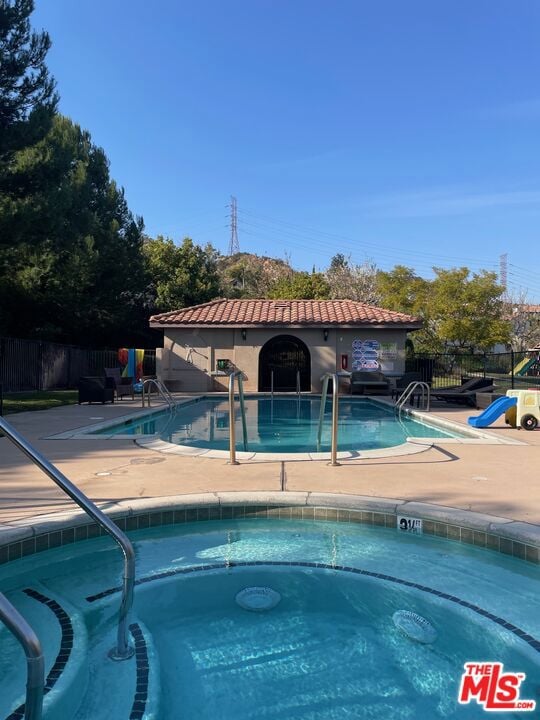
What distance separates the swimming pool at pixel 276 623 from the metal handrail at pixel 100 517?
0.10m

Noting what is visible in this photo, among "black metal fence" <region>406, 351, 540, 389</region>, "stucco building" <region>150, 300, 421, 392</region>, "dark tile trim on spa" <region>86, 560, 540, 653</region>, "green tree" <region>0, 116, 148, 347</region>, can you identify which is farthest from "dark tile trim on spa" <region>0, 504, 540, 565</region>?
"stucco building" <region>150, 300, 421, 392</region>

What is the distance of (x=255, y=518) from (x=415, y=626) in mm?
2033

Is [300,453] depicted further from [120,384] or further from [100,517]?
[120,384]

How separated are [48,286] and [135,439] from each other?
1849cm

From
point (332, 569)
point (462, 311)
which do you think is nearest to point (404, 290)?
point (462, 311)

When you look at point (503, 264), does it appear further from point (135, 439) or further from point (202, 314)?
point (135, 439)

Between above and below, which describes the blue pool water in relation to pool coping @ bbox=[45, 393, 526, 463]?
below

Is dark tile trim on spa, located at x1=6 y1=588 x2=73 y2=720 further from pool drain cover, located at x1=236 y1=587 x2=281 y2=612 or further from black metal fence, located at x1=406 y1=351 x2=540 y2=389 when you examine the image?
black metal fence, located at x1=406 y1=351 x2=540 y2=389

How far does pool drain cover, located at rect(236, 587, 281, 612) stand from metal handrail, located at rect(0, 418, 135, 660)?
852mm

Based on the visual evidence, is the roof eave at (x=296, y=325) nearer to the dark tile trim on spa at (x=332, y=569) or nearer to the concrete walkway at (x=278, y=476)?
the concrete walkway at (x=278, y=476)

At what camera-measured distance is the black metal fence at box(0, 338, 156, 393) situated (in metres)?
19.5

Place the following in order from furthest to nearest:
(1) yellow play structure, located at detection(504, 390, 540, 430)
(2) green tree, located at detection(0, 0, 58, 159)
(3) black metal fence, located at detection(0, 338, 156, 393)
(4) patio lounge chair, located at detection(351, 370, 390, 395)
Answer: (4) patio lounge chair, located at detection(351, 370, 390, 395) < (3) black metal fence, located at detection(0, 338, 156, 393) < (2) green tree, located at detection(0, 0, 58, 159) < (1) yellow play structure, located at detection(504, 390, 540, 430)

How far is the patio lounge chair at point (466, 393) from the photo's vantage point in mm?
16266

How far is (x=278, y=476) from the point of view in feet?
19.9
